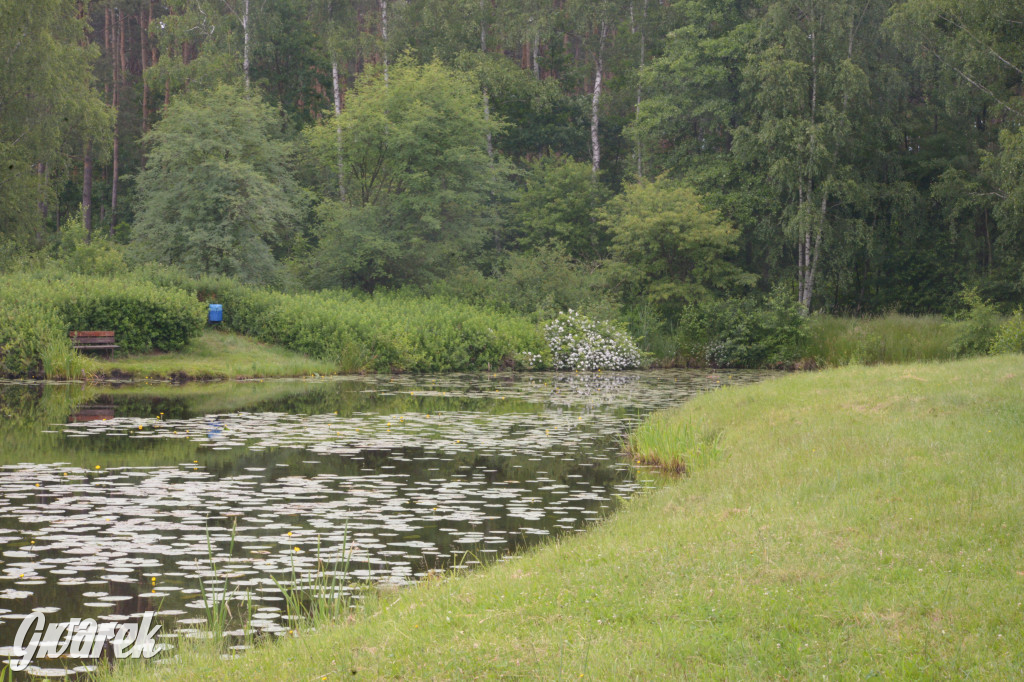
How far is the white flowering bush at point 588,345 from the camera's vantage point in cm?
3547

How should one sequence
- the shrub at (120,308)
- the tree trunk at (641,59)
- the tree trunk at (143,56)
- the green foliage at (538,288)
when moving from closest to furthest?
the shrub at (120,308) → the green foliage at (538,288) → the tree trunk at (641,59) → the tree trunk at (143,56)

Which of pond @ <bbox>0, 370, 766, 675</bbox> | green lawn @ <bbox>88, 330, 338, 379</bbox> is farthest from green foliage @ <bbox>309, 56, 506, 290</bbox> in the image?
pond @ <bbox>0, 370, 766, 675</bbox>

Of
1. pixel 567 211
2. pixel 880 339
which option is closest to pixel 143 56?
pixel 567 211

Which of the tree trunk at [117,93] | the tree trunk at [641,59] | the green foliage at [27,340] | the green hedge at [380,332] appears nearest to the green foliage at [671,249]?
the green hedge at [380,332]

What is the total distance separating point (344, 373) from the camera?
3088 cm

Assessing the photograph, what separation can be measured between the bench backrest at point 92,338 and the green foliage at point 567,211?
76.1 ft

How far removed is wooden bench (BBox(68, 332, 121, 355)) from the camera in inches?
1067

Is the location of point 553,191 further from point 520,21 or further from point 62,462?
point 62,462

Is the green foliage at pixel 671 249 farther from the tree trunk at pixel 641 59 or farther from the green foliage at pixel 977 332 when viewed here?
the green foliage at pixel 977 332

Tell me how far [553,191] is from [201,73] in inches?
706

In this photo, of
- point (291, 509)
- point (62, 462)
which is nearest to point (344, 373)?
point (62, 462)

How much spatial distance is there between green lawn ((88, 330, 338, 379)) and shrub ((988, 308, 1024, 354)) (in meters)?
18.6

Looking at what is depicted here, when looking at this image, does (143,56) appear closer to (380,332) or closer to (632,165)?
(632,165)

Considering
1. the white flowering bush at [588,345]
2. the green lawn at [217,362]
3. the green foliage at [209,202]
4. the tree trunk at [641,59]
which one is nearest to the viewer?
the green lawn at [217,362]
